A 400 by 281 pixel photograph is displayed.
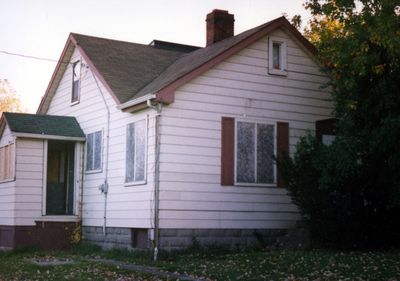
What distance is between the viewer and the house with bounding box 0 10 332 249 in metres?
17.9

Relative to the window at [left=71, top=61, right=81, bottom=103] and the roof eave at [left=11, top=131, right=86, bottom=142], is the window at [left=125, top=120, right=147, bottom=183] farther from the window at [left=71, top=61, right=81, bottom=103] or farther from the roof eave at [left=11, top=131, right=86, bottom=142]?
the window at [left=71, top=61, right=81, bottom=103]

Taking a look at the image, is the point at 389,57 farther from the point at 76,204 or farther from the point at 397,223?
the point at 76,204

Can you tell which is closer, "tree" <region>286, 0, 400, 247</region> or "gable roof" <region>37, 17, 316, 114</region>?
"tree" <region>286, 0, 400, 247</region>

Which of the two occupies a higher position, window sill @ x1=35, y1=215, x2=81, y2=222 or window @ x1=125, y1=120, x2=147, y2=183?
window @ x1=125, y1=120, x2=147, y2=183

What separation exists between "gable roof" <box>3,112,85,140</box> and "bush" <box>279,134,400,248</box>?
28.9 feet

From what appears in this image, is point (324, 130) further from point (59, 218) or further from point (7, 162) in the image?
point (7, 162)

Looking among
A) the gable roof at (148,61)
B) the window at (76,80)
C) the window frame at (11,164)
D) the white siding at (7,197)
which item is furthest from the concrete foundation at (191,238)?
the window at (76,80)

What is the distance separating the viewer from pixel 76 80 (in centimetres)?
2427

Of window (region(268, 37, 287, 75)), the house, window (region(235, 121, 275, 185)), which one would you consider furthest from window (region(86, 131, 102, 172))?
window (region(268, 37, 287, 75))

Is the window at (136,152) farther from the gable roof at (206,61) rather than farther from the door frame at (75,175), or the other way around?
the door frame at (75,175)

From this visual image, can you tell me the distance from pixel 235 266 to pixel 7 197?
1063 cm

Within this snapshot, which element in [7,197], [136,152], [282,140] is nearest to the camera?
[136,152]

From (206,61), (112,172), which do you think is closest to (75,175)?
(112,172)

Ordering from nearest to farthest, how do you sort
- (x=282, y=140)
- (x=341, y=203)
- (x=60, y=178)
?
(x=341, y=203) < (x=282, y=140) < (x=60, y=178)
